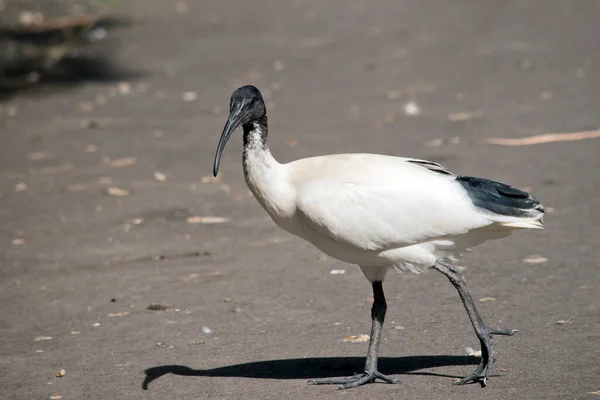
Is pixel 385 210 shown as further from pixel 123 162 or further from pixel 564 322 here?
pixel 123 162

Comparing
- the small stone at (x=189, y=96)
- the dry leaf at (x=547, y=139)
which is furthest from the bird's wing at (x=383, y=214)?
the small stone at (x=189, y=96)

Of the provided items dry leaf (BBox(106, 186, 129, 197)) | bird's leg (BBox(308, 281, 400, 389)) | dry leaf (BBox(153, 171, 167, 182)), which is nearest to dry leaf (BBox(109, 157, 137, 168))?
dry leaf (BBox(153, 171, 167, 182))

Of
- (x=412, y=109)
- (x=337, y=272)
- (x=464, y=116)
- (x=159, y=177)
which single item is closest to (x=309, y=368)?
(x=337, y=272)

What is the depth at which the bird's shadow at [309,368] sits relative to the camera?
242 inches

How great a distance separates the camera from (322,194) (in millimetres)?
5750

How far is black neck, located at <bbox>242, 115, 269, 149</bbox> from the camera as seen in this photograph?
236 inches

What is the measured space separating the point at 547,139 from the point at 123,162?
14.7 feet

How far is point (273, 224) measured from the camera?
929 cm

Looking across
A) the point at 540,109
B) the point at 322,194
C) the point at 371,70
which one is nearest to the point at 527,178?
the point at 540,109

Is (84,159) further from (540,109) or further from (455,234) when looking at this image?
(455,234)

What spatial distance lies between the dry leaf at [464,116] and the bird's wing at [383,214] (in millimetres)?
6424

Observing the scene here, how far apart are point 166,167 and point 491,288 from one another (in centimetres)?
485

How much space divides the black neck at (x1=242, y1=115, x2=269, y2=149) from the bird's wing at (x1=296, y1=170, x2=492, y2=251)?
0.44 m

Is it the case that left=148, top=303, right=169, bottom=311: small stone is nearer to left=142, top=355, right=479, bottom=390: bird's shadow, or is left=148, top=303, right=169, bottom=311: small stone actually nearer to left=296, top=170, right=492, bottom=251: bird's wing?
left=142, top=355, right=479, bottom=390: bird's shadow
